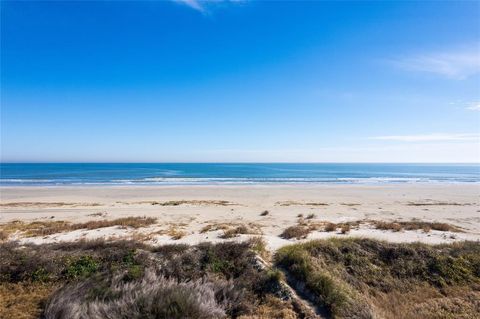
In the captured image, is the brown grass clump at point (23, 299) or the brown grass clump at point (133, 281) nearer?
the brown grass clump at point (133, 281)

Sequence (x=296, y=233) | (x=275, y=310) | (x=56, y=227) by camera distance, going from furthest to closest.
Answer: (x=56, y=227)
(x=296, y=233)
(x=275, y=310)

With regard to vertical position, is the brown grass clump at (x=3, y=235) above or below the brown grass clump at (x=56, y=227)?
above

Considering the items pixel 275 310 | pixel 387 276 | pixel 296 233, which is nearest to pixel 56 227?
pixel 296 233

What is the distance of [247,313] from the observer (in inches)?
204

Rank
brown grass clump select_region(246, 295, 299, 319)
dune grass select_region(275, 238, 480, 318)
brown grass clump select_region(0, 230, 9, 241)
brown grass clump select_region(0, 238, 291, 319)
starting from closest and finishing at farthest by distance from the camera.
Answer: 1. brown grass clump select_region(0, 238, 291, 319)
2. brown grass clump select_region(246, 295, 299, 319)
3. dune grass select_region(275, 238, 480, 318)
4. brown grass clump select_region(0, 230, 9, 241)

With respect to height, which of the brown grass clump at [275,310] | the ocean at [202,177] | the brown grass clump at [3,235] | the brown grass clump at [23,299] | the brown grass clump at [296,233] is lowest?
the ocean at [202,177]

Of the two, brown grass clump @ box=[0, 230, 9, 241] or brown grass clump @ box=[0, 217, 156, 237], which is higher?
brown grass clump @ box=[0, 230, 9, 241]

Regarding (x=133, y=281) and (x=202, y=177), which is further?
(x=202, y=177)

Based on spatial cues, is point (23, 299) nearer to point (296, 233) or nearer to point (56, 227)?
point (56, 227)

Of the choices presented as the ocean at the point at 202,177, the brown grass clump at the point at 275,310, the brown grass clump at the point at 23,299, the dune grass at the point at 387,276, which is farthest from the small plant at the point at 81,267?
the ocean at the point at 202,177

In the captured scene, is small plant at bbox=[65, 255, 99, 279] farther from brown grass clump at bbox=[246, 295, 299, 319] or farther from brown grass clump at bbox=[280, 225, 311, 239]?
brown grass clump at bbox=[280, 225, 311, 239]

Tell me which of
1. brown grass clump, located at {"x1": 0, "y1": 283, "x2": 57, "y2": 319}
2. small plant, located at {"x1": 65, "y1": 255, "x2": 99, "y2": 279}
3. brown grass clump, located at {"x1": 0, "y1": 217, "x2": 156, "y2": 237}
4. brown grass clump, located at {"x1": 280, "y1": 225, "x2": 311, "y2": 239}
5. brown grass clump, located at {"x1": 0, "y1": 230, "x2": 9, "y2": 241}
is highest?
small plant, located at {"x1": 65, "y1": 255, "x2": 99, "y2": 279}

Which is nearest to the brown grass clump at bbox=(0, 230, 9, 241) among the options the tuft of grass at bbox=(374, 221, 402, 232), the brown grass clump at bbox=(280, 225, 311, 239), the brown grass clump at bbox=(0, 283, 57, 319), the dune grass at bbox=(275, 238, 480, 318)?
the brown grass clump at bbox=(0, 283, 57, 319)

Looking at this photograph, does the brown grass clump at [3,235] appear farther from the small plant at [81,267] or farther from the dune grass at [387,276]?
the dune grass at [387,276]
